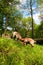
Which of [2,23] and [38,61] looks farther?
[2,23]

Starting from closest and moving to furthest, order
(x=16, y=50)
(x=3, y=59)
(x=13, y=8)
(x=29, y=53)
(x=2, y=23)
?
(x=3, y=59) < (x=16, y=50) < (x=29, y=53) < (x=13, y=8) < (x=2, y=23)

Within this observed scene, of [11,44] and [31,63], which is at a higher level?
[11,44]

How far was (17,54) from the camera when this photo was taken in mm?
4230

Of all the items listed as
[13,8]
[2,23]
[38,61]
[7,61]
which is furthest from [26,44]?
[2,23]

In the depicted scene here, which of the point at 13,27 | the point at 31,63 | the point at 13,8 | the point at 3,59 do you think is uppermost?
the point at 3,59

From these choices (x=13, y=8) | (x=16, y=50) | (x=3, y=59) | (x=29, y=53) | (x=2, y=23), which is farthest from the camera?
(x=2, y=23)

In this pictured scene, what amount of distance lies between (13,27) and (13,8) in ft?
12.5

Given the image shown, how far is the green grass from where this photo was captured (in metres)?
4.10

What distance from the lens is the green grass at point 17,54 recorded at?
4102mm

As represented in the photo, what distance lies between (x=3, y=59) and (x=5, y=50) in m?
0.24

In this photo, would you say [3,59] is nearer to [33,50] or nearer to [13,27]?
[33,50]

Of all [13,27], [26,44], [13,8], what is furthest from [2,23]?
[26,44]

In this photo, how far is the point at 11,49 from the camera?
14.2 ft

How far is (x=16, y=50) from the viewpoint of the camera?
4.33 meters
